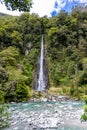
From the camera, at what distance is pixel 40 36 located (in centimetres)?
5756

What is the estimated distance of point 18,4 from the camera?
16.6 feet

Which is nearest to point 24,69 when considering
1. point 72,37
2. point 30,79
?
point 30,79

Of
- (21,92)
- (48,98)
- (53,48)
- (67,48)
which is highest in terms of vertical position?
(53,48)

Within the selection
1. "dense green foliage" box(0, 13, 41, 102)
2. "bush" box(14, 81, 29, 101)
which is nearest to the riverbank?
"bush" box(14, 81, 29, 101)

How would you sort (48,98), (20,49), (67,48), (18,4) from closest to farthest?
1. (18,4)
2. (48,98)
3. (67,48)
4. (20,49)

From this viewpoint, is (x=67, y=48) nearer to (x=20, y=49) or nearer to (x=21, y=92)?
(x=20, y=49)

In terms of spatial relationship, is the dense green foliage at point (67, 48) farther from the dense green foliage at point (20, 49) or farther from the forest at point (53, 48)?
the dense green foliage at point (20, 49)

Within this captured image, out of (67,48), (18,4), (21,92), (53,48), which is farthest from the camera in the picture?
(53,48)

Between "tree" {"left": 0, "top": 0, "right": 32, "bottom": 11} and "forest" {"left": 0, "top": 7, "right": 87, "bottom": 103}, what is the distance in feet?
111

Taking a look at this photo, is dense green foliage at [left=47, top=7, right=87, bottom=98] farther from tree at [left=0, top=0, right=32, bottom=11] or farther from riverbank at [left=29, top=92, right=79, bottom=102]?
tree at [left=0, top=0, right=32, bottom=11]

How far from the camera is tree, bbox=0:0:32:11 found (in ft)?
16.2

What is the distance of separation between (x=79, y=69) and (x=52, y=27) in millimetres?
13004

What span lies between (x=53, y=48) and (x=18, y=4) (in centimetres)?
4838

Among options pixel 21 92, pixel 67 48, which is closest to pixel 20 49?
pixel 67 48
